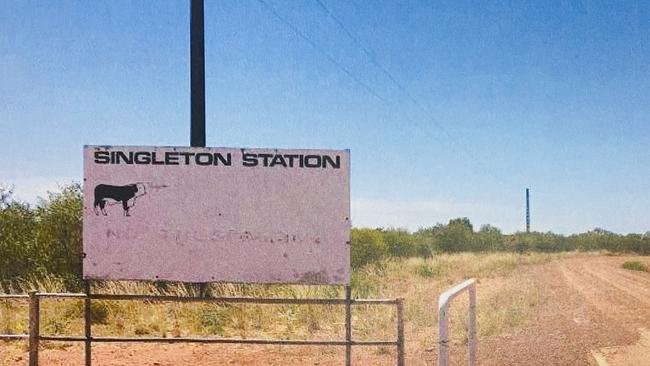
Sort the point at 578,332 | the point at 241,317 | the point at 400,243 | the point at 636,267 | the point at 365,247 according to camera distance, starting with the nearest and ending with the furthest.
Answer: the point at 578,332 < the point at 241,317 < the point at 365,247 < the point at 636,267 < the point at 400,243

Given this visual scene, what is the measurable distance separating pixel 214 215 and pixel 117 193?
1.19 metres

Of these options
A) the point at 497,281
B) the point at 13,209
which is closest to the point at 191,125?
the point at 13,209

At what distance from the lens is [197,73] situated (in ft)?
40.7

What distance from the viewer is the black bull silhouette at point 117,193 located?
7.81 m

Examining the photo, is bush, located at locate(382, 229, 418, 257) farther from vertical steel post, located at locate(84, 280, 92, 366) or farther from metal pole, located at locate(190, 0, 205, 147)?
vertical steel post, located at locate(84, 280, 92, 366)

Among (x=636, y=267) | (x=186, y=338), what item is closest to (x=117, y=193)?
(x=186, y=338)

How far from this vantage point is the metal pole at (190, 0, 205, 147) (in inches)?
455

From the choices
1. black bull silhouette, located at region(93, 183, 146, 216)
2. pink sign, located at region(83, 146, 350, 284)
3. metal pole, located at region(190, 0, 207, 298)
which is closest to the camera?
pink sign, located at region(83, 146, 350, 284)

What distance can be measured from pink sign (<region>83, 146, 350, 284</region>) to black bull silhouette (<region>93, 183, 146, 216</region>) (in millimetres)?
12

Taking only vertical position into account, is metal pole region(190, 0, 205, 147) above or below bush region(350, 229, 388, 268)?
above

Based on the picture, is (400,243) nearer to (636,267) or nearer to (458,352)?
(636,267)

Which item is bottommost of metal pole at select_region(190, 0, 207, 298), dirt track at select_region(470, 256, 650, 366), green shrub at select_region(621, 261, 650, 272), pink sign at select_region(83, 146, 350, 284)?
green shrub at select_region(621, 261, 650, 272)

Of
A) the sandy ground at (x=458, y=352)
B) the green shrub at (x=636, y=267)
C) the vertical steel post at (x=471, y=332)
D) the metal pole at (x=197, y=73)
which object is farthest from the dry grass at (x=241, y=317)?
the green shrub at (x=636, y=267)

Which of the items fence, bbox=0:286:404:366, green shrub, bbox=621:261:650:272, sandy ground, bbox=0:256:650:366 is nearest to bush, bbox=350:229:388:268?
green shrub, bbox=621:261:650:272
